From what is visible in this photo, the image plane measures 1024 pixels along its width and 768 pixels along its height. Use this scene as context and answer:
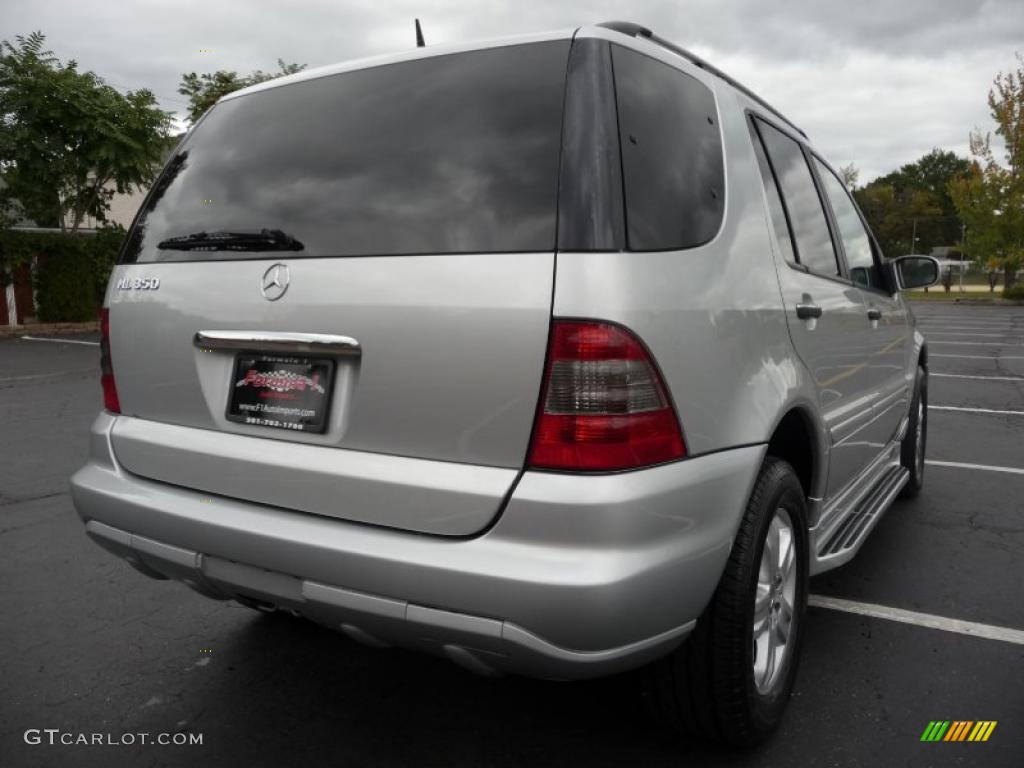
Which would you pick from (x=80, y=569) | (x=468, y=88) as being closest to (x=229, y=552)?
(x=468, y=88)

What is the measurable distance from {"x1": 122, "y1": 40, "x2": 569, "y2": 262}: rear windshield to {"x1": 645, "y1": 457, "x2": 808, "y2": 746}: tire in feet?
3.12

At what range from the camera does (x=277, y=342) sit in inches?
82.3

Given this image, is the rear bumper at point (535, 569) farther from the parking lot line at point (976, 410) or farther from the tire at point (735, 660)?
the parking lot line at point (976, 410)

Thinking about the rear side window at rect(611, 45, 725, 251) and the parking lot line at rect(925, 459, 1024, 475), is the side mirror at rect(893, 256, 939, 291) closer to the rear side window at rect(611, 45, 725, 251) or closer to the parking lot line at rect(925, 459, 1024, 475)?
the parking lot line at rect(925, 459, 1024, 475)

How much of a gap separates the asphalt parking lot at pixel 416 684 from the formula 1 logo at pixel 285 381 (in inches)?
41.2

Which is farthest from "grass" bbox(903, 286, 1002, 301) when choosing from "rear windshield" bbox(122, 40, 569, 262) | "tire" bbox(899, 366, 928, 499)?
"rear windshield" bbox(122, 40, 569, 262)

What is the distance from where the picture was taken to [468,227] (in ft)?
6.28

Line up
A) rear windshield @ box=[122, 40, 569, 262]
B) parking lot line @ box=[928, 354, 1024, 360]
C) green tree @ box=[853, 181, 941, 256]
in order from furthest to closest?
green tree @ box=[853, 181, 941, 256], parking lot line @ box=[928, 354, 1024, 360], rear windshield @ box=[122, 40, 569, 262]

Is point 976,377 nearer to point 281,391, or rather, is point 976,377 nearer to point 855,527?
point 855,527

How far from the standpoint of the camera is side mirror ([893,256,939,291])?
14.2 feet

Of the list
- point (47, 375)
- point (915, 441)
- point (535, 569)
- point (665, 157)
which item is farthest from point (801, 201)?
point (47, 375)

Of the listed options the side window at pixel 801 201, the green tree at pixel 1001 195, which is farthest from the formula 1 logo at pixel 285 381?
the green tree at pixel 1001 195

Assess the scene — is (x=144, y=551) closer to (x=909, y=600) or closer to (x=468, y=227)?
(x=468, y=227)

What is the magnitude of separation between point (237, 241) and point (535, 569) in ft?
3.90
